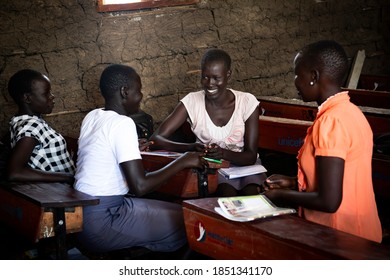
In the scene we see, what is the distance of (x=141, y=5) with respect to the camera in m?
5.54

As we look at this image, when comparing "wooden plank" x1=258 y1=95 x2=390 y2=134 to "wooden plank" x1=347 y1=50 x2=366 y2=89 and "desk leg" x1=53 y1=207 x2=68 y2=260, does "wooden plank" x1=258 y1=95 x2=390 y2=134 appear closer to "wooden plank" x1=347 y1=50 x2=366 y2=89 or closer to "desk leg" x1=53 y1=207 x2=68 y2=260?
"wooden plank" x1=347 y1=50 x2=366 y2=89

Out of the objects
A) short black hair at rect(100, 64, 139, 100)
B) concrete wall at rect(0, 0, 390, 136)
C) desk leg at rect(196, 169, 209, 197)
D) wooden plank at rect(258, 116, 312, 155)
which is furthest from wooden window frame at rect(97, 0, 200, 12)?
desk leg at rect(196, 169, 209, 197)

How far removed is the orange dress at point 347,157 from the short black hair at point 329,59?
0.11m

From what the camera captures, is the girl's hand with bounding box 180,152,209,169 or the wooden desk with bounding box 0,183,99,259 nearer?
the wooden desk with bounding box 0,183,99,259

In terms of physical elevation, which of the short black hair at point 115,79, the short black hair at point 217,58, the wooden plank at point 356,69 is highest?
the short black hair at point 217,58

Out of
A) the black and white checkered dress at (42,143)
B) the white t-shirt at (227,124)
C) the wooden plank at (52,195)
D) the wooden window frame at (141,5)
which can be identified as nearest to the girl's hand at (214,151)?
the white t-shirt at (227,124)

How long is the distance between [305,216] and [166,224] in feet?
2.75

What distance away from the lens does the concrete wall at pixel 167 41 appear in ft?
16.4

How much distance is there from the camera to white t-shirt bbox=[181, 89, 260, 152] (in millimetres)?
4277

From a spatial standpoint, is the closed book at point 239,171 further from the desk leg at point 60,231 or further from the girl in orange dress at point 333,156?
the desk leg at point 60,231

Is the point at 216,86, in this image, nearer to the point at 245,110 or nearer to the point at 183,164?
the point at 245,110

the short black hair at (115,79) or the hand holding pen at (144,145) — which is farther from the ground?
the short black hair at (115,79)

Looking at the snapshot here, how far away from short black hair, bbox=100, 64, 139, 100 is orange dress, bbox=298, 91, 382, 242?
106 centimetres

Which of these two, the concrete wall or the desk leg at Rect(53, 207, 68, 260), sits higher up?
the concrete wall
